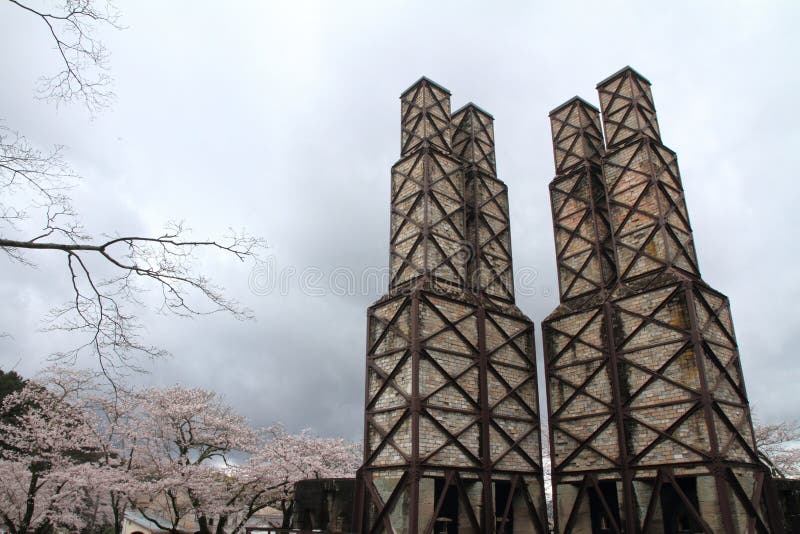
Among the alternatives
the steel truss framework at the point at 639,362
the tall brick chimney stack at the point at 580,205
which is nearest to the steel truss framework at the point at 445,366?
the steel truss framework at the point at 639,362

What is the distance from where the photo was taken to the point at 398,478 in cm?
1447

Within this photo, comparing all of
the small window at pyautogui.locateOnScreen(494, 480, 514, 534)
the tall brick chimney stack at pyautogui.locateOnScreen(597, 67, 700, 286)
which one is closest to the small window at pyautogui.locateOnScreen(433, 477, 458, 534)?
the small window at pyautogui.locateOnScreen(494, 480, 514, 534)

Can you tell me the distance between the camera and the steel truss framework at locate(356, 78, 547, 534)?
576 inches

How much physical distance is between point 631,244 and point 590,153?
5357mm

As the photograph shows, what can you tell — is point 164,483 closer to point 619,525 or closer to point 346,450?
point 346,450

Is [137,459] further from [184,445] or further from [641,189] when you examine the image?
[641,189]

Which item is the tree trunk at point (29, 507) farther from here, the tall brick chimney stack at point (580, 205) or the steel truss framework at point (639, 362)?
the tall brick chimney stack at point (580, 205)

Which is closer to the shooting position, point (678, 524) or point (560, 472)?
point (678, 524)

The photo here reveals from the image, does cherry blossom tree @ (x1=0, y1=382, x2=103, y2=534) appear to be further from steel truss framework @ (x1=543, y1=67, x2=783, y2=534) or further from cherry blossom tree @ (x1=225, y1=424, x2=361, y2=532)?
steel truss framework @ (x1=543, y1=67, x2=783, y2=534)

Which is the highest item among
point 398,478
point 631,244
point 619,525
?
point 631,244

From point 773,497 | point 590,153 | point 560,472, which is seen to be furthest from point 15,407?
point 773,497

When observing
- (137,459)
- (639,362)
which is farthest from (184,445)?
(639,362)

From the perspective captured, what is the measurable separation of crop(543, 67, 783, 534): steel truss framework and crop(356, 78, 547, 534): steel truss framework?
1.48m

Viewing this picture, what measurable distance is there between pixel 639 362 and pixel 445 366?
5881mm
